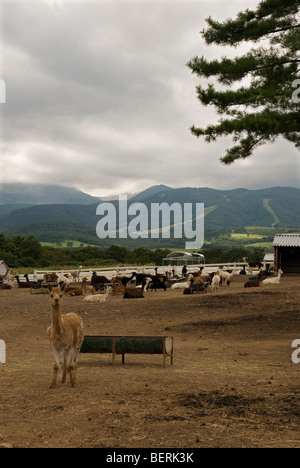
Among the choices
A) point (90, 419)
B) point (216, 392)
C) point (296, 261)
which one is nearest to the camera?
point (90, 419)

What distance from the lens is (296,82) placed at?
643 inches

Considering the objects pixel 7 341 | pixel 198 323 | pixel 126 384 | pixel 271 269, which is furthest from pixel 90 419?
pixel 271 269

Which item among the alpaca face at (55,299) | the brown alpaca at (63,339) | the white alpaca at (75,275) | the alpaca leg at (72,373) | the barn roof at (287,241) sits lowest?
the white alpaca at (75,275)

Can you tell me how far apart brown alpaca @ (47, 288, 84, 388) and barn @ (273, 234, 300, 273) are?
37.1 m

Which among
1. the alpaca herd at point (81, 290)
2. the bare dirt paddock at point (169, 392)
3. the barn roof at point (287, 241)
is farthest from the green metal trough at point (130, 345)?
the barn roof at point (287, 241)

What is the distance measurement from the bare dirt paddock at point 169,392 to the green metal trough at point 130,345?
1.42 feet

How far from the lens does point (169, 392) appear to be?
955 cm

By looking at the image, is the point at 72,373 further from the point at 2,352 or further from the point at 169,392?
the point at 2,352

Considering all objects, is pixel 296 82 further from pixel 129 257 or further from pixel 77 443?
pixel 129 257

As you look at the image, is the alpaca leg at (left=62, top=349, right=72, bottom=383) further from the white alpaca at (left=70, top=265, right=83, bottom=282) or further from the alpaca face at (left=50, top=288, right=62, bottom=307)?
the white alpaca at (left=70, top=265, right=83, bottom=282)

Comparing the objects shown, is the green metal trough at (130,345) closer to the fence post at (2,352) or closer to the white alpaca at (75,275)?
the fence post at (2,352)

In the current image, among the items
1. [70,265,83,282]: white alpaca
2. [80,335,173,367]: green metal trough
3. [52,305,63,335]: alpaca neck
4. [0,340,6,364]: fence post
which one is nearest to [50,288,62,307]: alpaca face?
[52,305,63,335]: alpaca neck

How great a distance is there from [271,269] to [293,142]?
29.6m

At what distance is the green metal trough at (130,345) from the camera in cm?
1231
